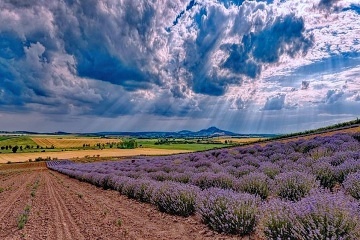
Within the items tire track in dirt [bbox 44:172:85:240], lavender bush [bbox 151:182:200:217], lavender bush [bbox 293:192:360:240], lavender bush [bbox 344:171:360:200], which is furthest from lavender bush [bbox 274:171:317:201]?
tire track in dirt [bbox 44:172:85:240]

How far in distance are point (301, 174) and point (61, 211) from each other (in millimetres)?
9965

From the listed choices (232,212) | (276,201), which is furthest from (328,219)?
(232,212)

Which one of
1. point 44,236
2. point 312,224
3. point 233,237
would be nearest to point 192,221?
point 233,237

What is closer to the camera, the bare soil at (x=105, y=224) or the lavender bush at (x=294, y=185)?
the lavender bush at (x=294, y=185)

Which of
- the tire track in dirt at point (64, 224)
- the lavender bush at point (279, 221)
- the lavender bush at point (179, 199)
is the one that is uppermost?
the lavender bush at point (279, 221)

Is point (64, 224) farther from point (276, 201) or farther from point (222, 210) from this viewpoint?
point (276, 201)

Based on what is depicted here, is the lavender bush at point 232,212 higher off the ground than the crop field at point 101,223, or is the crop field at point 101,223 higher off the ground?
the lavender bush at point 232,212

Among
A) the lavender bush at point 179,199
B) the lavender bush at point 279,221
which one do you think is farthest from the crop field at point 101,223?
the lavender bush at point 279,221

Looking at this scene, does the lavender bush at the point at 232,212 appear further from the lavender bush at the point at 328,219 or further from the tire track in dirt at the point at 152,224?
the lavender bush at the point at 328,219

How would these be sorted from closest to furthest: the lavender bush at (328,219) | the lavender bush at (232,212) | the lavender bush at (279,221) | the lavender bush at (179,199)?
the lavender bush at (328,219), the lavender bush at (279,221), the lavender bush at (232,212), the lavender bush at (179,199)

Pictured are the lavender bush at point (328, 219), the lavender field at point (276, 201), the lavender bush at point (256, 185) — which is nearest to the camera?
the lavender bush at point (328, 219)

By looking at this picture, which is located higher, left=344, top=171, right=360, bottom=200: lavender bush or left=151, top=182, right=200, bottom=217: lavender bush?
left=344, top=171, right=360, bottom=200: lavender bush

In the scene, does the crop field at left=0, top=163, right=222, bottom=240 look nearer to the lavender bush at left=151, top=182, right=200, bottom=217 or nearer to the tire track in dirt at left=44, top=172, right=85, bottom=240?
the tire track in dirt at left=44, top=172, right=85, bottom=240

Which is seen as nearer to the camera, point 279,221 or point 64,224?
point 279,221
